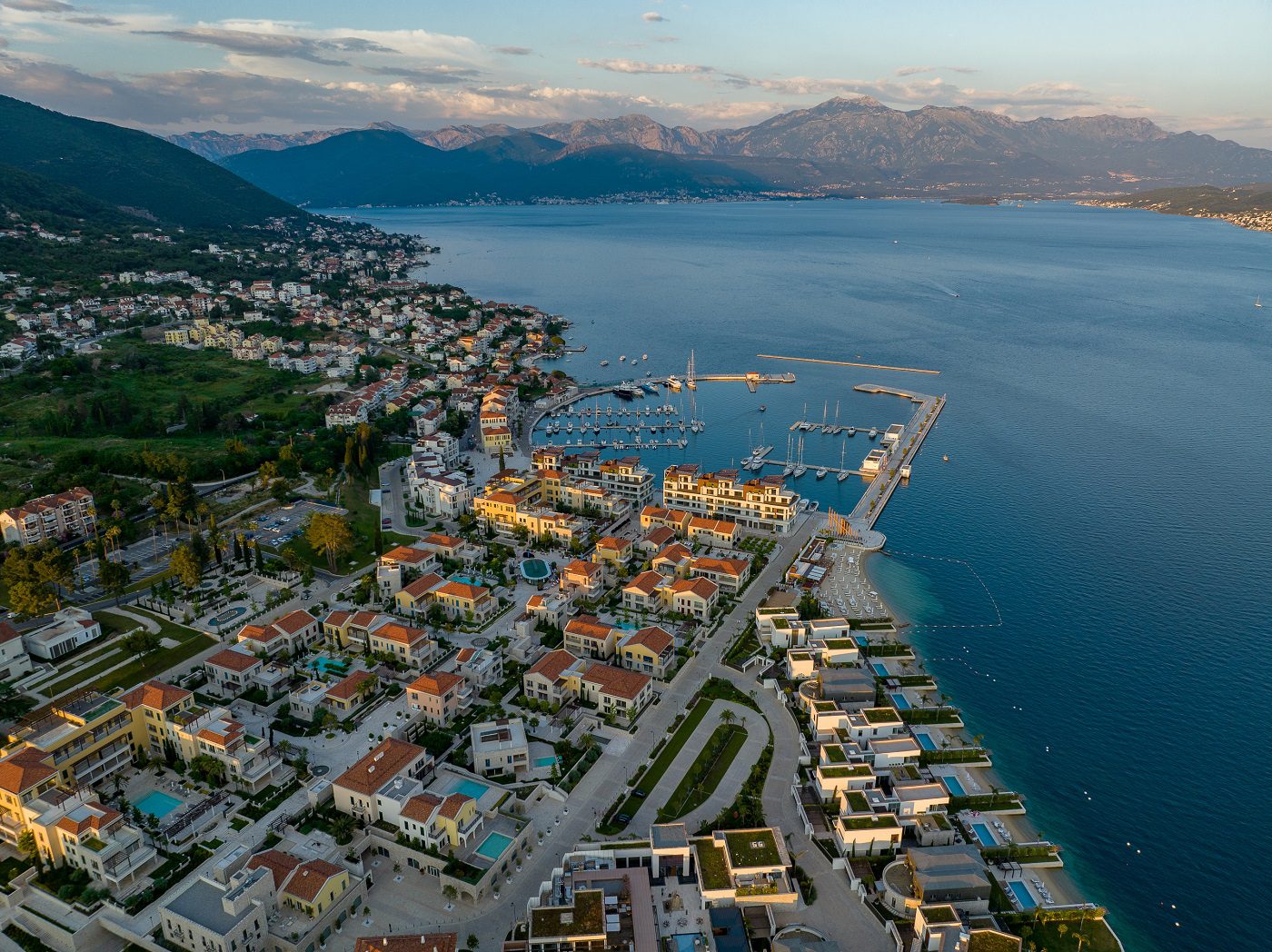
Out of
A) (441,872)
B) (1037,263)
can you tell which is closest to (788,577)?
(441,872)

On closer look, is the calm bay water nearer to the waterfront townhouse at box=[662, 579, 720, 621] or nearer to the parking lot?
the waterfront townhouse at box=[662, 579, 720, 621]

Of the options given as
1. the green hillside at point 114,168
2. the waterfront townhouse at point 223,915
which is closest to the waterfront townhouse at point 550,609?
the waterfront townhouse at point 223,915

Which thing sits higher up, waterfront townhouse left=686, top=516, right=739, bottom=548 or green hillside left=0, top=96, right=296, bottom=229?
green hillside left=0, top=96, right=296, bottom=229

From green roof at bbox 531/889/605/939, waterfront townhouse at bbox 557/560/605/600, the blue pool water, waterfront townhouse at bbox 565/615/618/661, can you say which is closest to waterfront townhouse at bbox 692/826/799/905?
green roof at bbox 531/889/605/939

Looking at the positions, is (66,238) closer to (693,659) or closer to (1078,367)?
(693,659)

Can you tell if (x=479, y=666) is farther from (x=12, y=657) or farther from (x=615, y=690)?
(x=12, y=657)

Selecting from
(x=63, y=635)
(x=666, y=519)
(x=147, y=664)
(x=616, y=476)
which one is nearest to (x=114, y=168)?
(x=616, y=476)
